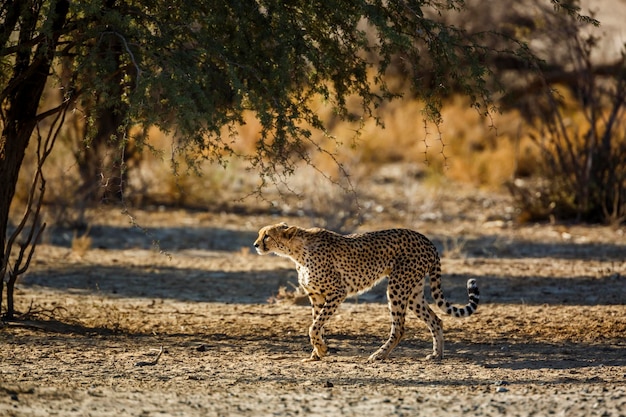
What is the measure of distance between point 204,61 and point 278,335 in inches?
102

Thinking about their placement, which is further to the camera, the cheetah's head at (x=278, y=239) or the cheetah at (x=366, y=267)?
the cheetah's head at (x=278, y=239)

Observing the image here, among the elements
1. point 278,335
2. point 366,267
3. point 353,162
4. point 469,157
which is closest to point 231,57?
point 366,267

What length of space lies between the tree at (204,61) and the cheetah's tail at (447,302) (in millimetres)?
1293

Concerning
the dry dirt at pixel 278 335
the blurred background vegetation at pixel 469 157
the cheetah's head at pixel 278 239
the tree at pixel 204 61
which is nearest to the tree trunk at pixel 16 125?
the tree at pixel 204 61

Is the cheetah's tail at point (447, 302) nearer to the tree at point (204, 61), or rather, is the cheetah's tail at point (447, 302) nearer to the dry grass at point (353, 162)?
the tree at point (204, 61)

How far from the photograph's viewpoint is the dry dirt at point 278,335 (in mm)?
7031

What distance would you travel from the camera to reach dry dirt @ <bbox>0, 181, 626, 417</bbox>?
703 cm


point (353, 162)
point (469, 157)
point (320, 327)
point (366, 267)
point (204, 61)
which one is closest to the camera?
point (204, 61)

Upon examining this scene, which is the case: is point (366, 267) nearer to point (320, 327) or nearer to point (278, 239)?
point (320, 327)

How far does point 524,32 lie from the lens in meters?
15.2

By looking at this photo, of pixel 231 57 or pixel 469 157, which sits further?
pixel 469 157

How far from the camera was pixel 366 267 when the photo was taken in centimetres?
900

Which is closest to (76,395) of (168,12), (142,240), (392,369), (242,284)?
(392,369)

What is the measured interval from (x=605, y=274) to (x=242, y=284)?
164 inches
